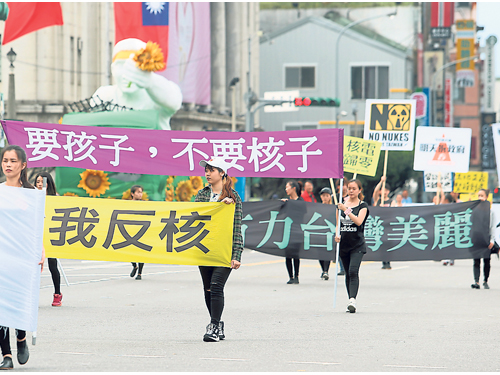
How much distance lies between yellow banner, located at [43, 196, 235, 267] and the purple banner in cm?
167

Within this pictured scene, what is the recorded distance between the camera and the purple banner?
1158cm

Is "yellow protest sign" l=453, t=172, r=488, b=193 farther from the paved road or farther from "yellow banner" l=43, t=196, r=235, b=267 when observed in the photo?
"yellow banner" l=43, t=196, r=235, b=267

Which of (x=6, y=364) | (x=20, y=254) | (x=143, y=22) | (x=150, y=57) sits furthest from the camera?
(x=143, y=22)

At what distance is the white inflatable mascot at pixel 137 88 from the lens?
1145 inches

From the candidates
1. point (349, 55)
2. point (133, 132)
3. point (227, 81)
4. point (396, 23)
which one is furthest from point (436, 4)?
point (133, 132)

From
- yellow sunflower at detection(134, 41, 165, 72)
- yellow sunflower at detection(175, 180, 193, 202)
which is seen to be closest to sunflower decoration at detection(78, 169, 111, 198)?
yellow sunflower at detection(175, 180, 193, 202)

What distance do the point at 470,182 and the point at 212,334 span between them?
929 inches

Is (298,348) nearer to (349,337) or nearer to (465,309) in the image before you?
(349,337)

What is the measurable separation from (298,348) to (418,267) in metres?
12.6

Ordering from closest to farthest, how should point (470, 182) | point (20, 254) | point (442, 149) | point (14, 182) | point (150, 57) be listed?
1. point (20, 254)
2. point (14, 182)
3. point (442, 149)
4. point (150, 57)
5. point (470, 182)

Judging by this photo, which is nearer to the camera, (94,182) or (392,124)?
(392,124)

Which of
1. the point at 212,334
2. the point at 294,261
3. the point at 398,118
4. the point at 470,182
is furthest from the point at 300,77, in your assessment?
the point at 212,334

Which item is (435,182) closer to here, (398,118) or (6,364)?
(398,118)

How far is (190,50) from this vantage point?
1989 inches
